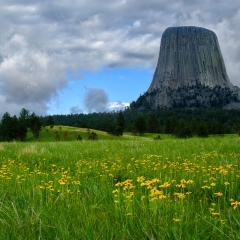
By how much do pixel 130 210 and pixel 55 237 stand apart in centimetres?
83

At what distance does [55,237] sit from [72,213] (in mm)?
618

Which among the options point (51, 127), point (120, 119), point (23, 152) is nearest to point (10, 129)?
point (51, 127)

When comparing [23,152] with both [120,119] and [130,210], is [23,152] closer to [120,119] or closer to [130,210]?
[130,210]

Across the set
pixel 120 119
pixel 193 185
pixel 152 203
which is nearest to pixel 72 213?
pixel 152 203

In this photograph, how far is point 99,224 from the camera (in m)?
2.80

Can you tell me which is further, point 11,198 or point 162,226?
point 11,198

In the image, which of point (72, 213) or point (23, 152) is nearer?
point (72, 213)

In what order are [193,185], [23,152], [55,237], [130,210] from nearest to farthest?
[55,237]
[130,210]
[193,185]
[23,152]

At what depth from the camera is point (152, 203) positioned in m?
3.33

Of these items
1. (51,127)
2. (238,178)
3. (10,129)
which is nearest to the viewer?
(238,178)

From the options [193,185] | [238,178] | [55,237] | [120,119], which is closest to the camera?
[55,237]

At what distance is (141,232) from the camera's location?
2.68 m

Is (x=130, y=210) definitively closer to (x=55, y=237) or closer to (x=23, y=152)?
(x=55, y=237)

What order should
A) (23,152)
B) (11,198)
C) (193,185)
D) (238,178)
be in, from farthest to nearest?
(23,152) < (238,178) < (193,185) < (11,198)
